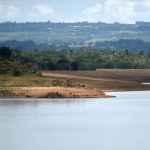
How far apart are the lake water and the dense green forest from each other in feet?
142

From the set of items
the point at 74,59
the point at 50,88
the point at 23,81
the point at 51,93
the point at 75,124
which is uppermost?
the point at 74,59

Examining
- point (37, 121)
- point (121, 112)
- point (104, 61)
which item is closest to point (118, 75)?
point (104, 61)

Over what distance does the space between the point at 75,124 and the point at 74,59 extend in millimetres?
83605

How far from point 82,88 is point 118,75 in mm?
31312

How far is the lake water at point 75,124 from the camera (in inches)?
Answer: 1227

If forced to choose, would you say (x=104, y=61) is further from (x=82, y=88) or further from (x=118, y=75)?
(x=82, y=88)

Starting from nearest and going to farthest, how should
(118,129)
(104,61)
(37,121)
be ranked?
(118,129) < (37,121) < (104,61)

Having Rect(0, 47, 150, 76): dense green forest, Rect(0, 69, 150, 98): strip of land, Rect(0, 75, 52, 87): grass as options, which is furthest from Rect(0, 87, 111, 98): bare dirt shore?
Rect(0, 47, 150, 76): dense green forest

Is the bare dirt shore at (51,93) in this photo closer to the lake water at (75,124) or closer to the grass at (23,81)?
the lake water at (75,124)

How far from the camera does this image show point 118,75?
94188mm

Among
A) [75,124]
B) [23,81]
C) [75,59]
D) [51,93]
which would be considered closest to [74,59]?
[75,59]

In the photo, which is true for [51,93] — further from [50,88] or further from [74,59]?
[74,59]

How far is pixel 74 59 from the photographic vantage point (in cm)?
12256

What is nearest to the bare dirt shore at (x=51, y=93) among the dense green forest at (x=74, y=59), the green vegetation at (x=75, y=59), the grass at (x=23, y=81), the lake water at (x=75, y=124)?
the lake water at (x=75, y=124)
